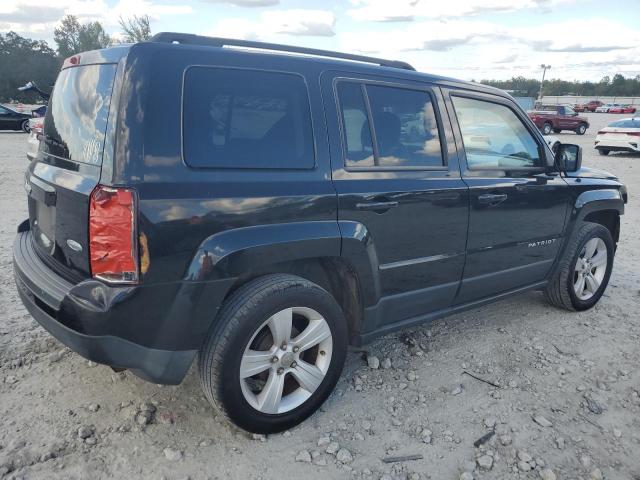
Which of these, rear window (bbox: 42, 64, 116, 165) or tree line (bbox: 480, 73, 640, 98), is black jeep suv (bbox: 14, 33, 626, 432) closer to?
rear window (bbox: 42, 64, 116, 165)

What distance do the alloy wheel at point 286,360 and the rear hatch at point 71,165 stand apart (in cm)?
90

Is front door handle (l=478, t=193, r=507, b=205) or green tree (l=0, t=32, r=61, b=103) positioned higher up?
green tree (l=0, t=32, r=61, b=103)

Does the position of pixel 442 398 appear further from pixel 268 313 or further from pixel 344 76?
pixel 344 76

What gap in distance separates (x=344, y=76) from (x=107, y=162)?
1.37m

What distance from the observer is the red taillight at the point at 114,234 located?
2154 millimetres

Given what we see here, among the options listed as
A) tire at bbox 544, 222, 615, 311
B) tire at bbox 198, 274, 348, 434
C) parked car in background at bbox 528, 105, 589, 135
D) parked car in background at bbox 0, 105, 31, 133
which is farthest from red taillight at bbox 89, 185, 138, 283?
parked car in background at bbox 528, 105, 589, 135

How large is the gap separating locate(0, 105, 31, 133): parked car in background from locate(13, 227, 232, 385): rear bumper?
22.6m

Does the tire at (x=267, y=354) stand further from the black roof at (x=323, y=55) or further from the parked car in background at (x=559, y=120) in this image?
the parked car in background at (x=559, y=120)

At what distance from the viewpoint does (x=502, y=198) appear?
3.54m

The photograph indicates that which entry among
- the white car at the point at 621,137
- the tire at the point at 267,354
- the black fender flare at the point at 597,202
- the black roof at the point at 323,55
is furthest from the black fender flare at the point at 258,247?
the white car at the point at 621,137

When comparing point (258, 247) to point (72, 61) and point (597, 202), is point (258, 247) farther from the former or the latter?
point (597, 202)

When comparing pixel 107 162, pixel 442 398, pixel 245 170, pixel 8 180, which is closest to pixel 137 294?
pixel 107 162

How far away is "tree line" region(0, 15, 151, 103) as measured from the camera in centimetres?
5320

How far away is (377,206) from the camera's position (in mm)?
2879
